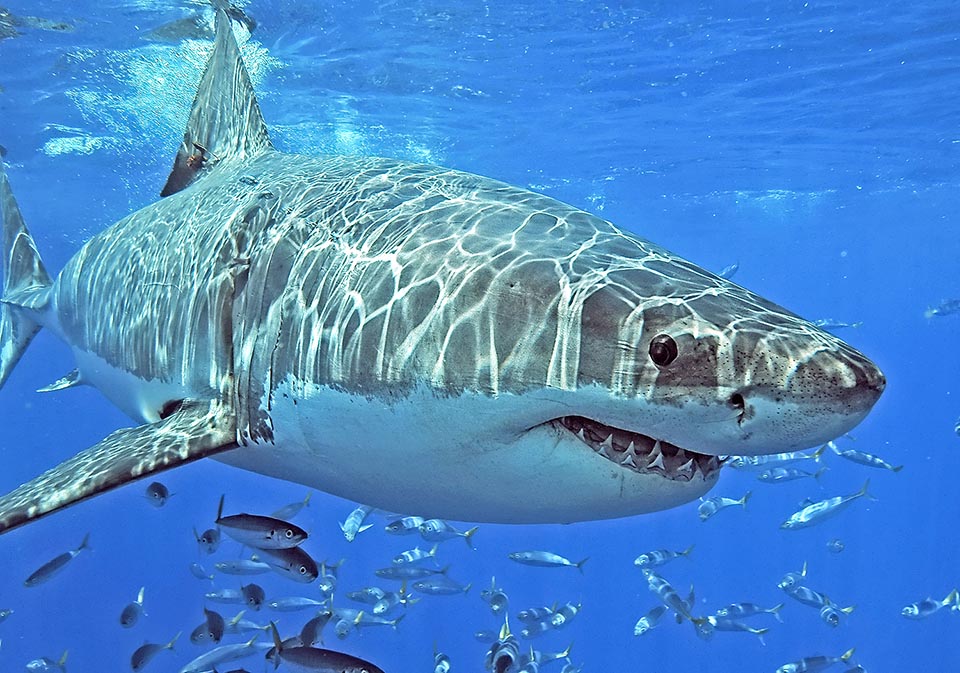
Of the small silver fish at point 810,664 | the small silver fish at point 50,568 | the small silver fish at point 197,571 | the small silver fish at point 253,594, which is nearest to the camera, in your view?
the small silver fish at point 253,594

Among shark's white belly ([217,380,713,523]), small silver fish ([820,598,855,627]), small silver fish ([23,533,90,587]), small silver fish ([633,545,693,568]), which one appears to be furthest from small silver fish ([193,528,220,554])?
small silver fish ([820,598,855,627])

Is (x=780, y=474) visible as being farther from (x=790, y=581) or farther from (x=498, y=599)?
(x=498, y=599)

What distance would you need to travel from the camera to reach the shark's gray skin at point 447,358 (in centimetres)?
188

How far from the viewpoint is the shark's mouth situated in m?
2.13

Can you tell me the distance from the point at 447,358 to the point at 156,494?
696 centimetres

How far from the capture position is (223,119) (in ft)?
17.8

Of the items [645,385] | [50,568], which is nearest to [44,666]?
[50,568]

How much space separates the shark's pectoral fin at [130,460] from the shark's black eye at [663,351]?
6.45 ft

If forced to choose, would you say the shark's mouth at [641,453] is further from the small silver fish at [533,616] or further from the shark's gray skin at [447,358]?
the small silver fish at [533,616]

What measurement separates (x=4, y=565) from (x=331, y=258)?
45120 millimetres

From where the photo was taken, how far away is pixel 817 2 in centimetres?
1390

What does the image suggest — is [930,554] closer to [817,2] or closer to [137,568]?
[137,568]

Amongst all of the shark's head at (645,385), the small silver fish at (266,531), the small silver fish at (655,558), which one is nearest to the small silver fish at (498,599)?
the small silver fish at (655,558)

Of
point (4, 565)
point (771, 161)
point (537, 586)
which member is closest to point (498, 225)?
point (771, 161)
